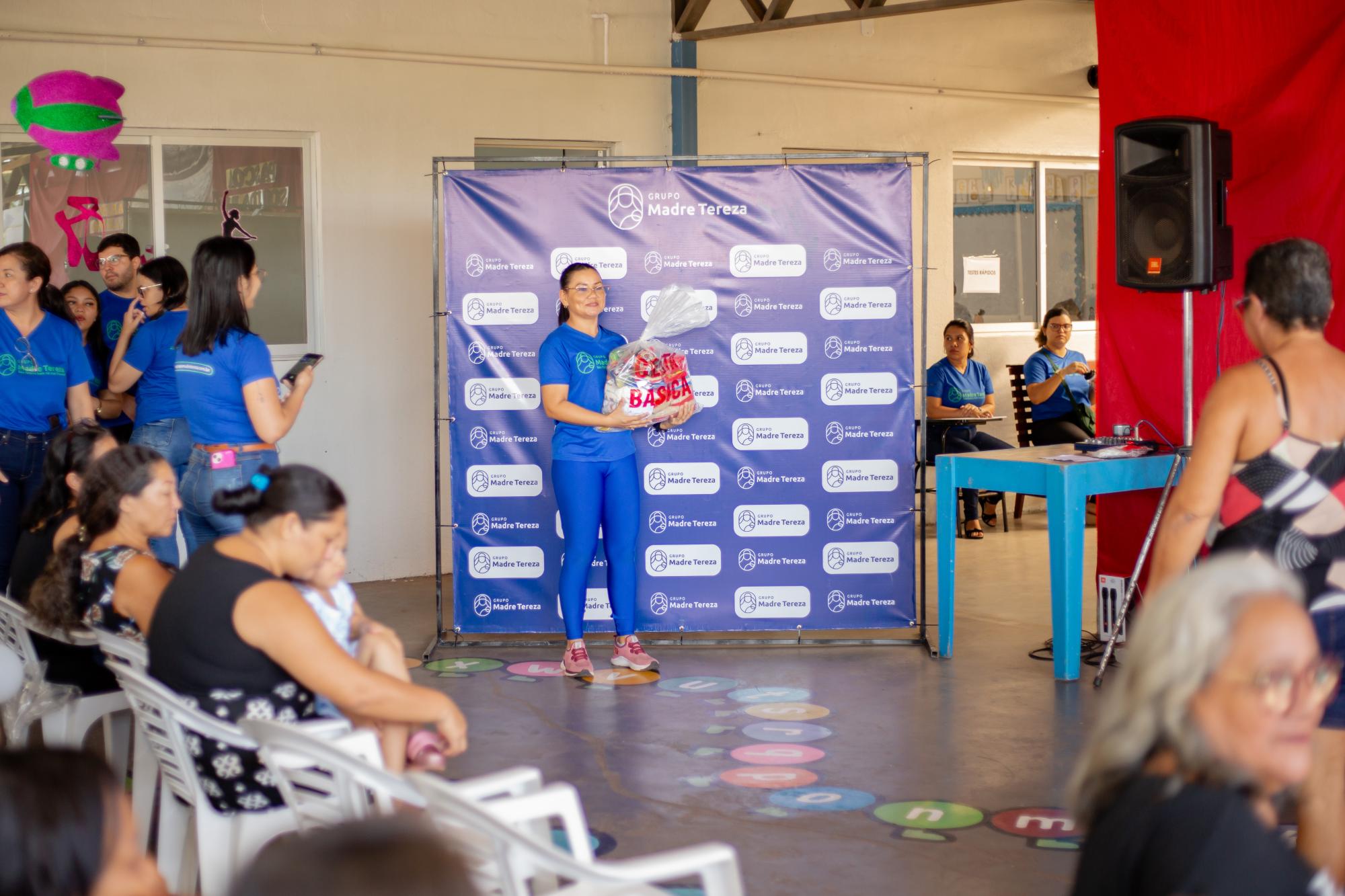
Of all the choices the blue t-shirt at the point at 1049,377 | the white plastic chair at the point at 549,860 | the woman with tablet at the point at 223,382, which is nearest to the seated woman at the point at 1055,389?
the blue t-shirt at the point at 1049,377

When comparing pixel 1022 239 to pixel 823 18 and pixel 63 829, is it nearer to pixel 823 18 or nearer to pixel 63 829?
pixel 823 18

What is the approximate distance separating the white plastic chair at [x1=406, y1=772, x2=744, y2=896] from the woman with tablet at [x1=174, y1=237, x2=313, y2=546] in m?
2.45

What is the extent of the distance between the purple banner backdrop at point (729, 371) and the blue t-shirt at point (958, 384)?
2.97 metres

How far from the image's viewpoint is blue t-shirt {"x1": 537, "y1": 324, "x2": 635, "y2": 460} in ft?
16.9

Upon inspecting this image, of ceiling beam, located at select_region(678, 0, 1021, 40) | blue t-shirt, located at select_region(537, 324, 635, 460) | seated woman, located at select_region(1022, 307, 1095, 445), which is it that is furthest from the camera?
seated woman, located at select_region(1022, 307, 1095, 445)

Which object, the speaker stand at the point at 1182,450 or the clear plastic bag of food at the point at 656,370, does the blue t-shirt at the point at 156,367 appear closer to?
the clear plastic bag of food at the point at 656,370

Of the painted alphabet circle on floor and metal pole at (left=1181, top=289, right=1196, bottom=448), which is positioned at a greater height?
metal pole at (left=1181, top=289, right=1196, bottom=448)

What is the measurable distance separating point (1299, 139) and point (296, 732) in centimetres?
437

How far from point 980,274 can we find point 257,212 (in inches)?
198

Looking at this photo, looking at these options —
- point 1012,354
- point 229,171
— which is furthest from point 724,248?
point 1012,354

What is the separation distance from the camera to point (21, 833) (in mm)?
1205

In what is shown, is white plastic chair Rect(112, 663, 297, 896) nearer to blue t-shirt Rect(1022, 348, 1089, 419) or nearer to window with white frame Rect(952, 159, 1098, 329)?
blue t-shirt Rect(1022, 348, 1089, 419)

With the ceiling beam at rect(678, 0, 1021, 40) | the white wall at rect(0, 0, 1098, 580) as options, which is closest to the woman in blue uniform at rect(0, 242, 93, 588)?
the white wall at rect(0, 0, 1098, 580)

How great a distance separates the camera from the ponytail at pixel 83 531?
117 inches
